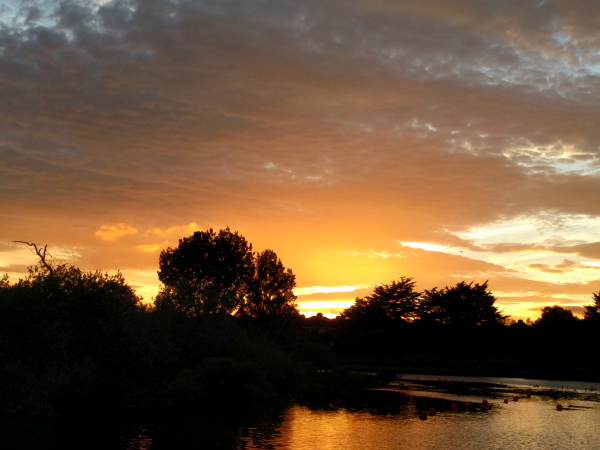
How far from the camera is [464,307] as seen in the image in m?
103

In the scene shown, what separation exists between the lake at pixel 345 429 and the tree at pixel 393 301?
6738 cm

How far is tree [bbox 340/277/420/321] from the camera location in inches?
4281

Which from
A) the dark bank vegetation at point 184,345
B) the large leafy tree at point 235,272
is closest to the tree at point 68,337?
the dark bank vegetation at point 184,345

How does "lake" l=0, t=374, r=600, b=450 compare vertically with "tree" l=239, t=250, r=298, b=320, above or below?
below

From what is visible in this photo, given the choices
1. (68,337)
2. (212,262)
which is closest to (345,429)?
(68,337)

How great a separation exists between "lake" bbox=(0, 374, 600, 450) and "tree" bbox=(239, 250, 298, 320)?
41.1 meters

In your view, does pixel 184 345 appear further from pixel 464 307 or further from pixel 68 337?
pixel 464 307

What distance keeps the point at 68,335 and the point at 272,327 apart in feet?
180

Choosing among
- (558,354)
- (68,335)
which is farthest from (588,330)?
(68,335)

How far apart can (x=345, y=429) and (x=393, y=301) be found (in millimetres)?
84294

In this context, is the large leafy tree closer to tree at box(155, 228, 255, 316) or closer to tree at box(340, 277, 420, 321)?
tree at box(155, 228, 255, 316)

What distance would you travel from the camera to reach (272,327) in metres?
83.3

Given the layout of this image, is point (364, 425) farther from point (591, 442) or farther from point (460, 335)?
point (460, 335)

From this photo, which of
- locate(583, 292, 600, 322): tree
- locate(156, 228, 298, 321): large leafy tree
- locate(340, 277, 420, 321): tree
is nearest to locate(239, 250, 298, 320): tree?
locate(156, 228, 298, 321): large leafy tree
